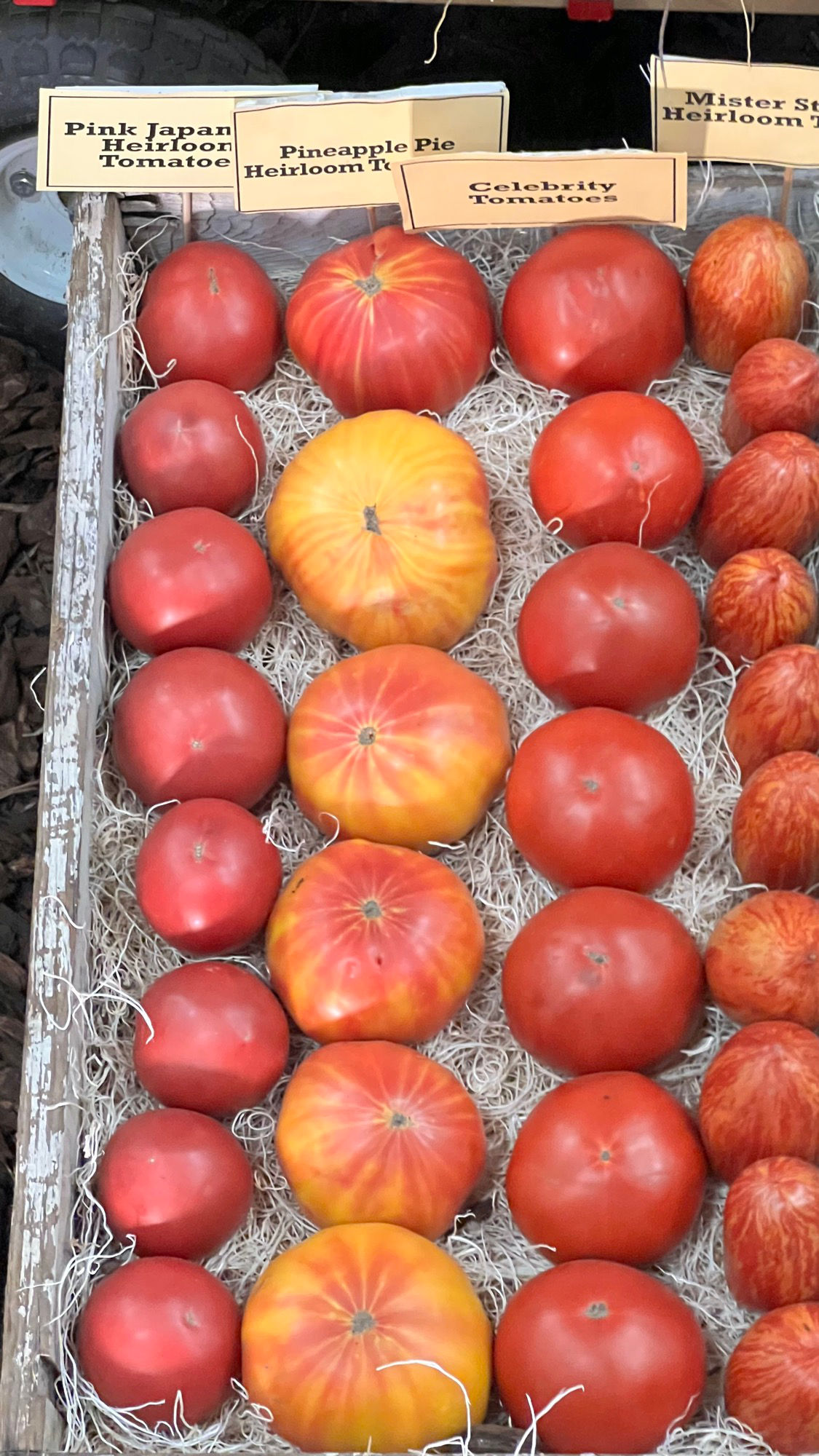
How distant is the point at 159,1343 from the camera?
130cm

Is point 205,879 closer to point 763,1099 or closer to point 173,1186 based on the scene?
point 173,1186

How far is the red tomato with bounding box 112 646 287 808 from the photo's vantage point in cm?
160

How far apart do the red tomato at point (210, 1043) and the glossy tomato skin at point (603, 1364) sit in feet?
1.19

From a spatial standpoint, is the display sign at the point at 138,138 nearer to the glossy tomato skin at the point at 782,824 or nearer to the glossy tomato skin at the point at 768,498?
the glossy tomato skin at the point at 768,498

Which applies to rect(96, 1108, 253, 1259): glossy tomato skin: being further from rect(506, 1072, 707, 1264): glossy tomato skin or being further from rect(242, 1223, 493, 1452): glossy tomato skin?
rect(506, 1072, 707, 1264): glossy tomato skin

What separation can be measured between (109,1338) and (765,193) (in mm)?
1683

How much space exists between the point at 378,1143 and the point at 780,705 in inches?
25.6

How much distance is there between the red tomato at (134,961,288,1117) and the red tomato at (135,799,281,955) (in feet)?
0.20

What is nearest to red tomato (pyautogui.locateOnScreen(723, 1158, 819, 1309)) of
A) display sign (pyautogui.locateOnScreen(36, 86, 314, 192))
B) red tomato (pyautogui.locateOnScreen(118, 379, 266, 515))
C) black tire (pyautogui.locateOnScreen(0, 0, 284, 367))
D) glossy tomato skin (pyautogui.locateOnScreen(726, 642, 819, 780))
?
glossy tomato skin (pyautogui.locateOnScreen(726, 642, 819, 780))

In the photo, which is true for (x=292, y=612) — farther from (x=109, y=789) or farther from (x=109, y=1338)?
(x=109, y=1338)

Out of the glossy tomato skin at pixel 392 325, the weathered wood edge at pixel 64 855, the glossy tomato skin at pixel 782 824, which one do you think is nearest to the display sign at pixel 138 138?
the weathered wood edge at pixel 64 855

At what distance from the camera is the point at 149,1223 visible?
1385mm

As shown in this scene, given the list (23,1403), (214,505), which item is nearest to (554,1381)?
(23,1403)

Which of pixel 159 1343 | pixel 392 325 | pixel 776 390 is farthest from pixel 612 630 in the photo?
pixel 159 1343
